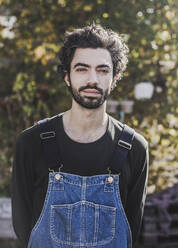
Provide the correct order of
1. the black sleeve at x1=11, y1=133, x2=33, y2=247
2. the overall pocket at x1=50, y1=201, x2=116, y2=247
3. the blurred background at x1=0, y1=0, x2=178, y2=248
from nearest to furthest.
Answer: the overall pocket at x1=50, y1=201, x2=116, y2=247, the black sleeve at x1=11, y1=133, x2=33, y2=247, the blurred background at x1=0, y1=0, x2=178, y2=248

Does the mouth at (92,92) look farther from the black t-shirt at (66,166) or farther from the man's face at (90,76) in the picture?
the black t-shirt at (66,166)

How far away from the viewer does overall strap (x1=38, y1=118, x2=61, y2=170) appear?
5.81ft

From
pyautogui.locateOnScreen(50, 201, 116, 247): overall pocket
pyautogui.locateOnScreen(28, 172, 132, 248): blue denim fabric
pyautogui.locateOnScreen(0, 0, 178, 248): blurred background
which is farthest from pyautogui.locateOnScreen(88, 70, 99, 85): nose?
pyautogui.locateOnScreen(0, 0, 178, 248): blurred background

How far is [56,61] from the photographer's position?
170 inches

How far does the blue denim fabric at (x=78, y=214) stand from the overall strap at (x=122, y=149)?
65 mm

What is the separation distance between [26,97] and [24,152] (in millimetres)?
2401

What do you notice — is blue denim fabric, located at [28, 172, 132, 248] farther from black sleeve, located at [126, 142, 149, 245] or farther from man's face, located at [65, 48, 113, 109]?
man's face, located at [65, 48, 113, 109]

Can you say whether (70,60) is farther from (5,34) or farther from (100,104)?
(5,34)

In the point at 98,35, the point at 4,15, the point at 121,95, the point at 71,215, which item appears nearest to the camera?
the point at 71,215

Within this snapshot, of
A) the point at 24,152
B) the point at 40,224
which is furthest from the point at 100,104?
the point at 40,224

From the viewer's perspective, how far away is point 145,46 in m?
3.57

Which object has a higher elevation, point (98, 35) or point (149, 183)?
point (98, 35)

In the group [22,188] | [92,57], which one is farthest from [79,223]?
[92,57]

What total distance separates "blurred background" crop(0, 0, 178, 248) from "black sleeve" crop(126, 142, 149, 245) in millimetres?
1234
